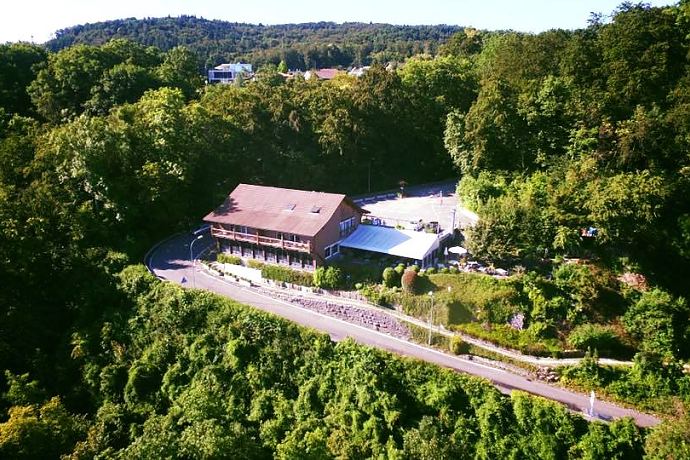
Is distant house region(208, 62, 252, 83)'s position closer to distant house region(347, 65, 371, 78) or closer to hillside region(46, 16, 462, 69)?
hillside region(46, 16, 462, 69)

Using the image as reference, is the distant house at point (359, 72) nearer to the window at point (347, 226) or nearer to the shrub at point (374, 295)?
the window at point (347, 226)

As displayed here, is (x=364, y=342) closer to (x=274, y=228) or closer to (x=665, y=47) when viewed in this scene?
(x=274, y=228)

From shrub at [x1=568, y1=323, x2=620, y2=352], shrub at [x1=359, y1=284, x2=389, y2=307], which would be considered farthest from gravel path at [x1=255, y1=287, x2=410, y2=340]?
shrub at [x1=568, y1=323, x2=620, y2=352]

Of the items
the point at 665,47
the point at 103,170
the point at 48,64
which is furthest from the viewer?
the point at 48,64

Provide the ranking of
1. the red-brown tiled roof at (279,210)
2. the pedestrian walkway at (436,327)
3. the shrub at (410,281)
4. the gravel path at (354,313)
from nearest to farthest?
the pedestrian walkway at (436,327) → the gravel path at (354,313) → the shrub at (410,281) → the red-brown tiled roof at (279,210)

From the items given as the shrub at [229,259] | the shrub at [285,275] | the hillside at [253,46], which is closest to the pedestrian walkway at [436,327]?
the shrub at [285,275]

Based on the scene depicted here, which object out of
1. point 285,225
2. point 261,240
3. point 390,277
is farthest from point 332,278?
point 261,240

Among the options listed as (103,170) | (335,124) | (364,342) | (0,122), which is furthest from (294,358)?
(0,122)

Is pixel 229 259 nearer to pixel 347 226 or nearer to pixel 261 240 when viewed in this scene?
pixel 261 240
